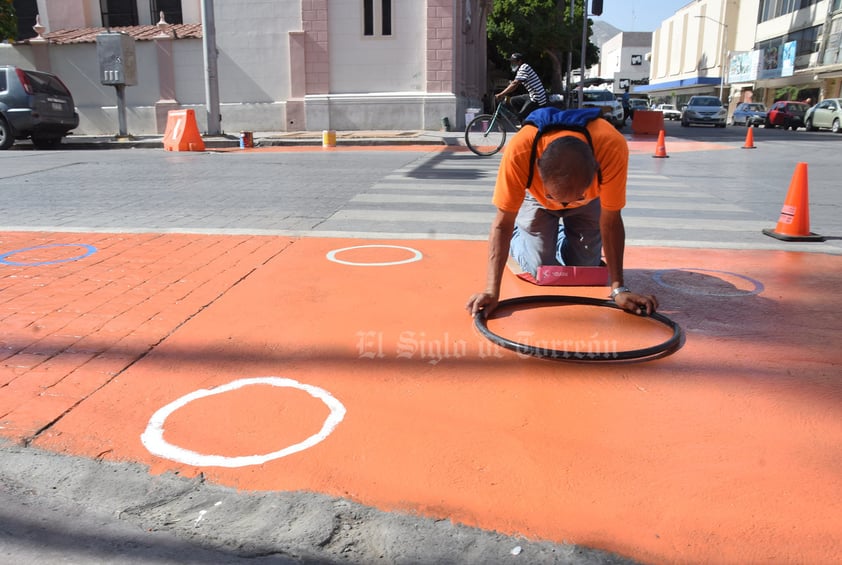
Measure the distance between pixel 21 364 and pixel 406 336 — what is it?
1974mm

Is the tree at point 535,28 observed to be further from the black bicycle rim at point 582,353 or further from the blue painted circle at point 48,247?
the black bicycle rim at point 582,353

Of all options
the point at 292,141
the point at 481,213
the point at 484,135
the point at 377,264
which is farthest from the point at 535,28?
the point at 377,264

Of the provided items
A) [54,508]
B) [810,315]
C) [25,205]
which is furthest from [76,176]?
[810,315]

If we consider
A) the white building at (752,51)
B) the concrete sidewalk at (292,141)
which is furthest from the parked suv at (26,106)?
the white building at (752,51)

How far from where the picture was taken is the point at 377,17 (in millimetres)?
20703

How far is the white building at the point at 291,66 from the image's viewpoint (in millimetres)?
20703

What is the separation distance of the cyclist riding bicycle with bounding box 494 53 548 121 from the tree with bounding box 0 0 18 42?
770 inches

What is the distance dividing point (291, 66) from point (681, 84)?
68.4 m

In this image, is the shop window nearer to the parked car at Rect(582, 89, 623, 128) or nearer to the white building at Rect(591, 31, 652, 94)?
the parked car at Rect(582, 89, 623, 128)

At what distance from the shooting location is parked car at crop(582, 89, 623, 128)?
96.7ft

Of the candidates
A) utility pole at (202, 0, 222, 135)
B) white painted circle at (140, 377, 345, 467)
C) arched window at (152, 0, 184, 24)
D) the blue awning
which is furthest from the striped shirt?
the blue awning

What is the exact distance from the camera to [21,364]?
3297mm

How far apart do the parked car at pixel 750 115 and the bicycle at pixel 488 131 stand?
27819 millimetres

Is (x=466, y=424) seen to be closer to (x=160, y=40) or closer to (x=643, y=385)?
(x=643, y=385)
